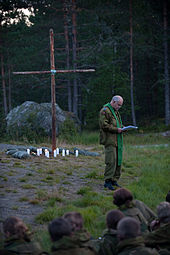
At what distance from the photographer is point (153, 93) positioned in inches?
1375

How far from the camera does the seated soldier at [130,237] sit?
2889 millimetres

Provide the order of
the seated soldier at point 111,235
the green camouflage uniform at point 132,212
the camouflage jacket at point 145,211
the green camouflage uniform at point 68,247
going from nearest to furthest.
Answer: the green camouflage uniform at point 68,247 < the seated soldier at point 111,235 < the green camouflage uniform at point 132,212 < the camouflage jacket at point 145,211

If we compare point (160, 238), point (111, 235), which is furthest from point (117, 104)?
point (111, 235)

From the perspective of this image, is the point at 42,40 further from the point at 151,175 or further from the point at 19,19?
the point at 151,175

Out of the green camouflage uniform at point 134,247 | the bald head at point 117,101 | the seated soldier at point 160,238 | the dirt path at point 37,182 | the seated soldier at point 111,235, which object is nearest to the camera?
the green camouflage uniform at point 134,247

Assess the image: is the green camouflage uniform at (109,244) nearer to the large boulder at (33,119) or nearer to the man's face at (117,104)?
the man's face at (117,104)

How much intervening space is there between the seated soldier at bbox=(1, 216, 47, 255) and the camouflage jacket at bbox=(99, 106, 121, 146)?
4.28 m

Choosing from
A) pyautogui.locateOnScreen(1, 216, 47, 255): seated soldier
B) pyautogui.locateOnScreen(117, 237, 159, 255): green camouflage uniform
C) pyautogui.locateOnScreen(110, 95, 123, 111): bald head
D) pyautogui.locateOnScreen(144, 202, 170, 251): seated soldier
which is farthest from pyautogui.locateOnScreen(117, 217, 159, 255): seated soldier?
pyautogui.locateOnScreen(110, 95, 123, 111): bald head

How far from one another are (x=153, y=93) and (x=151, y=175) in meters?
27.1

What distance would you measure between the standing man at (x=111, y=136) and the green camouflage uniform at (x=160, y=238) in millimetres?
3664

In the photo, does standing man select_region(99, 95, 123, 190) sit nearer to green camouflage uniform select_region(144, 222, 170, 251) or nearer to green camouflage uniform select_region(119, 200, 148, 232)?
green camouflage uniform select_region(119, 200, 148, 232)

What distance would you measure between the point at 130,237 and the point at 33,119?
16.5m

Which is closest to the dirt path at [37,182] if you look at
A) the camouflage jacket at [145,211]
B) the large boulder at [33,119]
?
the camouflage jacket at [145,211]

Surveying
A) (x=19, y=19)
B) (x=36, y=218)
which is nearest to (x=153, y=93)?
(x=19, y=19)
